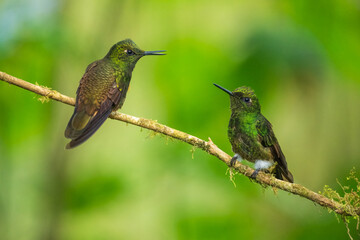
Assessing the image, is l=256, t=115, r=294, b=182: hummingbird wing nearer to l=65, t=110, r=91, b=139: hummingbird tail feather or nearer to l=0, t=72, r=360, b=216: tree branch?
l=0, t=72, r=360, b=216: tree branch

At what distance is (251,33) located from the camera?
10.5 ft

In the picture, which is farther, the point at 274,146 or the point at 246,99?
the point at 246,99

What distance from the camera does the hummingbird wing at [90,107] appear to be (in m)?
1.73

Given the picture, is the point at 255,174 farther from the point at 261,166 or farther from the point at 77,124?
the point at 77,124

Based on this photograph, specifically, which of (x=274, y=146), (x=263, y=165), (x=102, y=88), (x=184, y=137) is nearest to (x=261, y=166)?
(x=263, y=165)

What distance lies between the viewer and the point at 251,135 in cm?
250

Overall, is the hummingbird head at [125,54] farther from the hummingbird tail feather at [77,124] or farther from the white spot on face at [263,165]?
the white spot on face at [263,165]

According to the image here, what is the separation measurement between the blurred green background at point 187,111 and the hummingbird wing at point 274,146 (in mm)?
614

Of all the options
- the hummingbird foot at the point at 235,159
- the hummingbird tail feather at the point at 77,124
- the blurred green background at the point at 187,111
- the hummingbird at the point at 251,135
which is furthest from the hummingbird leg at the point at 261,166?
the hummingbird tail feather at the point at 77,124

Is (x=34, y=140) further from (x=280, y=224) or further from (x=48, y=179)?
(x=280, y=224)

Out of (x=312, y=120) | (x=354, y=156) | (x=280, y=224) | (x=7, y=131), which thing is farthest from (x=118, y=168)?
(x=354, y=156)

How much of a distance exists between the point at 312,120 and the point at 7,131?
2499mm

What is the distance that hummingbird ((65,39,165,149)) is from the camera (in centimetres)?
186

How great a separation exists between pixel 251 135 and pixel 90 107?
3.00 feet
